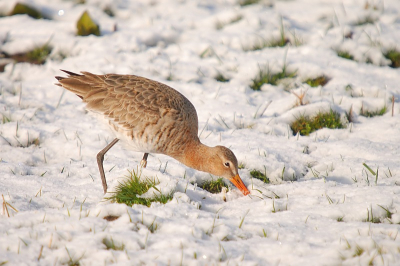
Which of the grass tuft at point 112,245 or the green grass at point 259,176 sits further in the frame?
the green grass at point 259,176

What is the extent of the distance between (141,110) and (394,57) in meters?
5.02

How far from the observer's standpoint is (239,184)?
4.79m

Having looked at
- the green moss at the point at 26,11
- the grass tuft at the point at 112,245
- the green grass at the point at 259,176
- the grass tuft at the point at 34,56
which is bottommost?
the green grass at the point at 259,176

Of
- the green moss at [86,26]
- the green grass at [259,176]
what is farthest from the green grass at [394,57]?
the green moss at [86,26]

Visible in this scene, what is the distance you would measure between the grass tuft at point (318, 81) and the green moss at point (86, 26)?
418cm

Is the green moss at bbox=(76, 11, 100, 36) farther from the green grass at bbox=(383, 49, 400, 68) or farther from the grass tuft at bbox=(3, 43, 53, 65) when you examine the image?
the green grass at bbox=(383, 49, 400, 68)

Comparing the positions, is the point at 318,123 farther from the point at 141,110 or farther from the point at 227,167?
the point at 141,110

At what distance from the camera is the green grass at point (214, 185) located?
506cm

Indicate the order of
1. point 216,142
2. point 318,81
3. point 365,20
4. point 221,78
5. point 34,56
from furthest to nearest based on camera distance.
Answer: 1. point 365,20
2. point 34,56
3. point 221,78
4. point 318,81
5. point 216,142

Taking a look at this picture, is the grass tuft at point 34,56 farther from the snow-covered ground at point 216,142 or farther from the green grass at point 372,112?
the green grass at point 372,112

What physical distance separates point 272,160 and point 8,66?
16.5ft

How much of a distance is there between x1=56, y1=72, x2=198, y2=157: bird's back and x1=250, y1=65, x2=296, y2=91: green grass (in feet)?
7.47

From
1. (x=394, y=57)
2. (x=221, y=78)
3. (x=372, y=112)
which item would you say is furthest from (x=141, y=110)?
(x=394, y=57)

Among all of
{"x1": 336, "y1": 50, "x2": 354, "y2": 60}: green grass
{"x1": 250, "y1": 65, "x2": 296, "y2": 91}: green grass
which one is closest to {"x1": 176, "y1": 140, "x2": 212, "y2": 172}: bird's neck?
{"x1": 250, "y1": 65, "x2": 296, "y2": 91}: green grass
